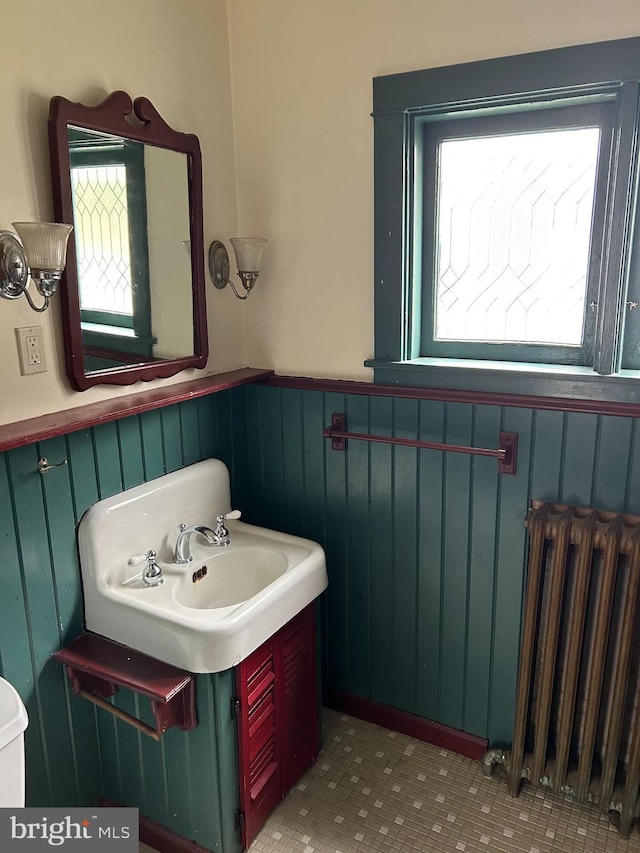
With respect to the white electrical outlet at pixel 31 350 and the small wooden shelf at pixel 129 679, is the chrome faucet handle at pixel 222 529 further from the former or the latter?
the white electrical outlet at pixel 31 350

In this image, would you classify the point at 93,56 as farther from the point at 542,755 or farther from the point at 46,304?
the point at 542,755

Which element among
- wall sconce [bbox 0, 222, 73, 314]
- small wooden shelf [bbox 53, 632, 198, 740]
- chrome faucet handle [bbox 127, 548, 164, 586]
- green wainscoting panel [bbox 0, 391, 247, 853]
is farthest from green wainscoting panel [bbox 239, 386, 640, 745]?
wall sconce [bbox 0, 222, 73, 314]

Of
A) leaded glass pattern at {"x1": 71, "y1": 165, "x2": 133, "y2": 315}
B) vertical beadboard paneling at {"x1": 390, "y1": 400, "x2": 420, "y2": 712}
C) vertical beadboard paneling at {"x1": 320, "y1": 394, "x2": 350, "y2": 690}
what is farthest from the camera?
vertical beadboard paneling at {"x1": 320, "y1": 394, "x2": 350, "y2": 690}

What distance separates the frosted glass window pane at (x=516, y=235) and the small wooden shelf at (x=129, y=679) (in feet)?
4.00

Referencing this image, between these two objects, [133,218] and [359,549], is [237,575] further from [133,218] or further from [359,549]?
[133,218]

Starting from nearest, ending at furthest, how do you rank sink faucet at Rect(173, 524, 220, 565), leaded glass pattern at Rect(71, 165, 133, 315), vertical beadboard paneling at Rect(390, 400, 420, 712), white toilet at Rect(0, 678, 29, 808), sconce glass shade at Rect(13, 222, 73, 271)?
white toilet at Rect(0, 678, 29, 808)
sconce glass shade at Rect(13, 222, 73, 271)
leaded glass pattern at Rect(71, 165, 133, 315)
sink faucet at Rect(173, 524, 220, 565)
vertical beadboard paneling at Rect(390, 400, 420, 712)

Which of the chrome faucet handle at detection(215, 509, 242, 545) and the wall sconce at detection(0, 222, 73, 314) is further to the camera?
the chrome faucet handle at detection(215, 509, 242, 545)

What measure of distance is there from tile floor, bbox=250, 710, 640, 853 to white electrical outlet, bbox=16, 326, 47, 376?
137cm

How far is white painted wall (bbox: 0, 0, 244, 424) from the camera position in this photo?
1.46 meters

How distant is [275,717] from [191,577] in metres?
0.45

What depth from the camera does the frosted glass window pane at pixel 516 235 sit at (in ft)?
5.78

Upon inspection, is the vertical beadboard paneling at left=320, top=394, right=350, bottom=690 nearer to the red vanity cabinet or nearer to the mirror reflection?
the red vanity cabinet

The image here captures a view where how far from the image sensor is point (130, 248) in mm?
1752

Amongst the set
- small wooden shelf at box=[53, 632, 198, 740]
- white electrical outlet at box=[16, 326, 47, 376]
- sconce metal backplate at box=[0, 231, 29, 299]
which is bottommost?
small wooden shelf at box=[53, 632, 198, 740]
